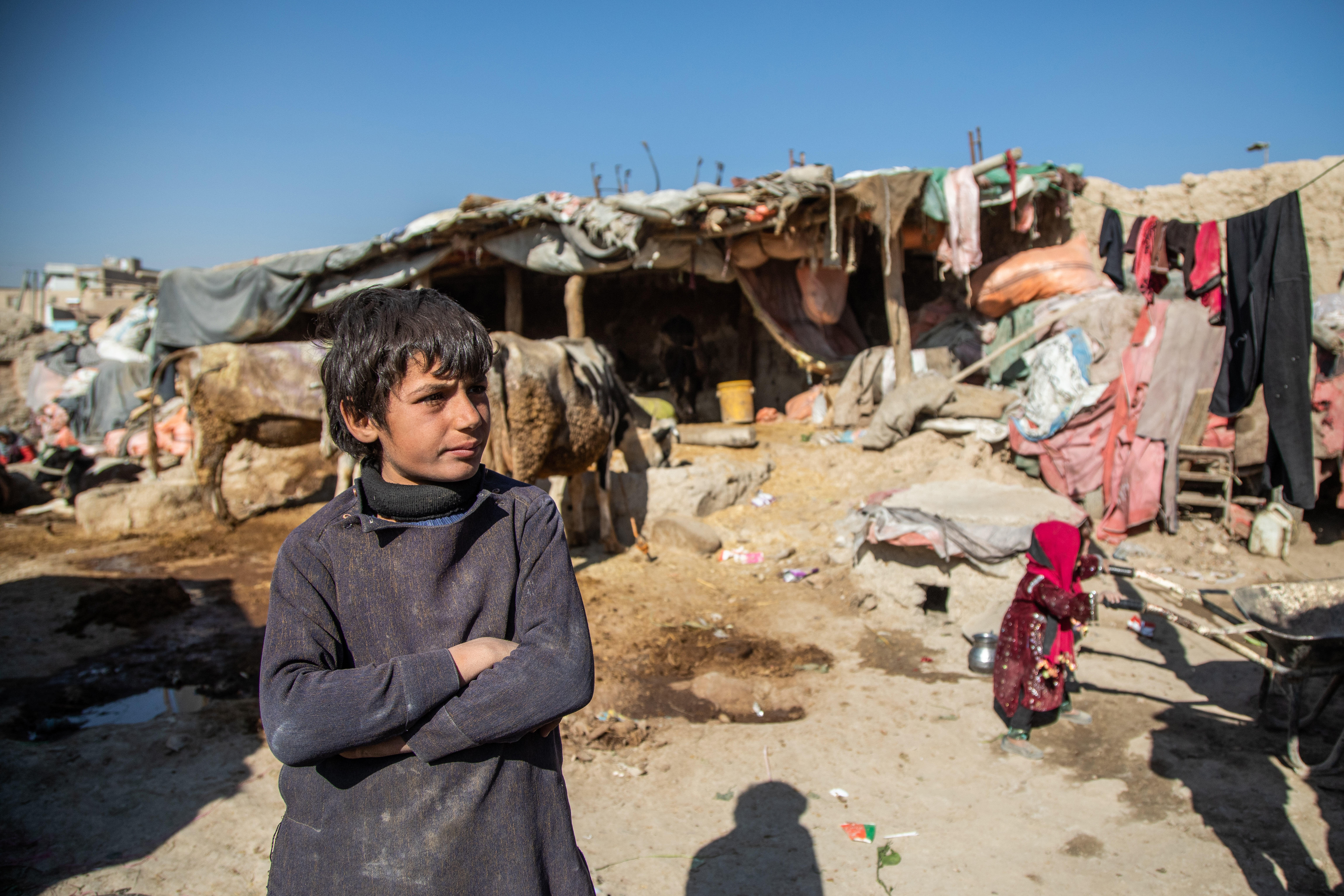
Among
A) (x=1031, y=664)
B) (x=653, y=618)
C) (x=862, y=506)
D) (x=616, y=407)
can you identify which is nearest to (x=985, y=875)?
(x=1031, y=664)

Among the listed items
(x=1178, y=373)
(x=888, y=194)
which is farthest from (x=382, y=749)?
(x=888, y=194)

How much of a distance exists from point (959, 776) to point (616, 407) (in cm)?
475

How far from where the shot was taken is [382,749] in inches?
39.8

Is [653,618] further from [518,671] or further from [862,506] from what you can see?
[518,671]

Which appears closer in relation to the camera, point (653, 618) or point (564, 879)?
point (564, 879)

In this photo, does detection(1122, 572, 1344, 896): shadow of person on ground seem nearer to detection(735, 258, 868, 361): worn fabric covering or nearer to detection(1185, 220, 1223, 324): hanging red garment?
detection(1185, 220, 1223, 324): hanging red garment

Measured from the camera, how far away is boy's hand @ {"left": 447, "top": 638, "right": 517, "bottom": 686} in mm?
1025

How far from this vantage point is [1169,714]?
152 inches

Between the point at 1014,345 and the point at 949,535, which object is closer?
the point at 949,535

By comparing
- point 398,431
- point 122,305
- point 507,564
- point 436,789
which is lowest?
point 436,789

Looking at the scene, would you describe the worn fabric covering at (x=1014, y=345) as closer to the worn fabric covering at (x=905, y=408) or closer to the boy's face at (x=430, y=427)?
the worn fabric covering at (x=905, y=408)

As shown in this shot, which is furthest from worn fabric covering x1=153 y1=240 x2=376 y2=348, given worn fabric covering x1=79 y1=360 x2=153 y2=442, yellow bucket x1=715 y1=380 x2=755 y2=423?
yellow bucket x1=715 y1=380 x2=755 y2=423

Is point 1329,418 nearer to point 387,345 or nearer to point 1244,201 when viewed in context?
point 1244,201

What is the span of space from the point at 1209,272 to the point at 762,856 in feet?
16.9
